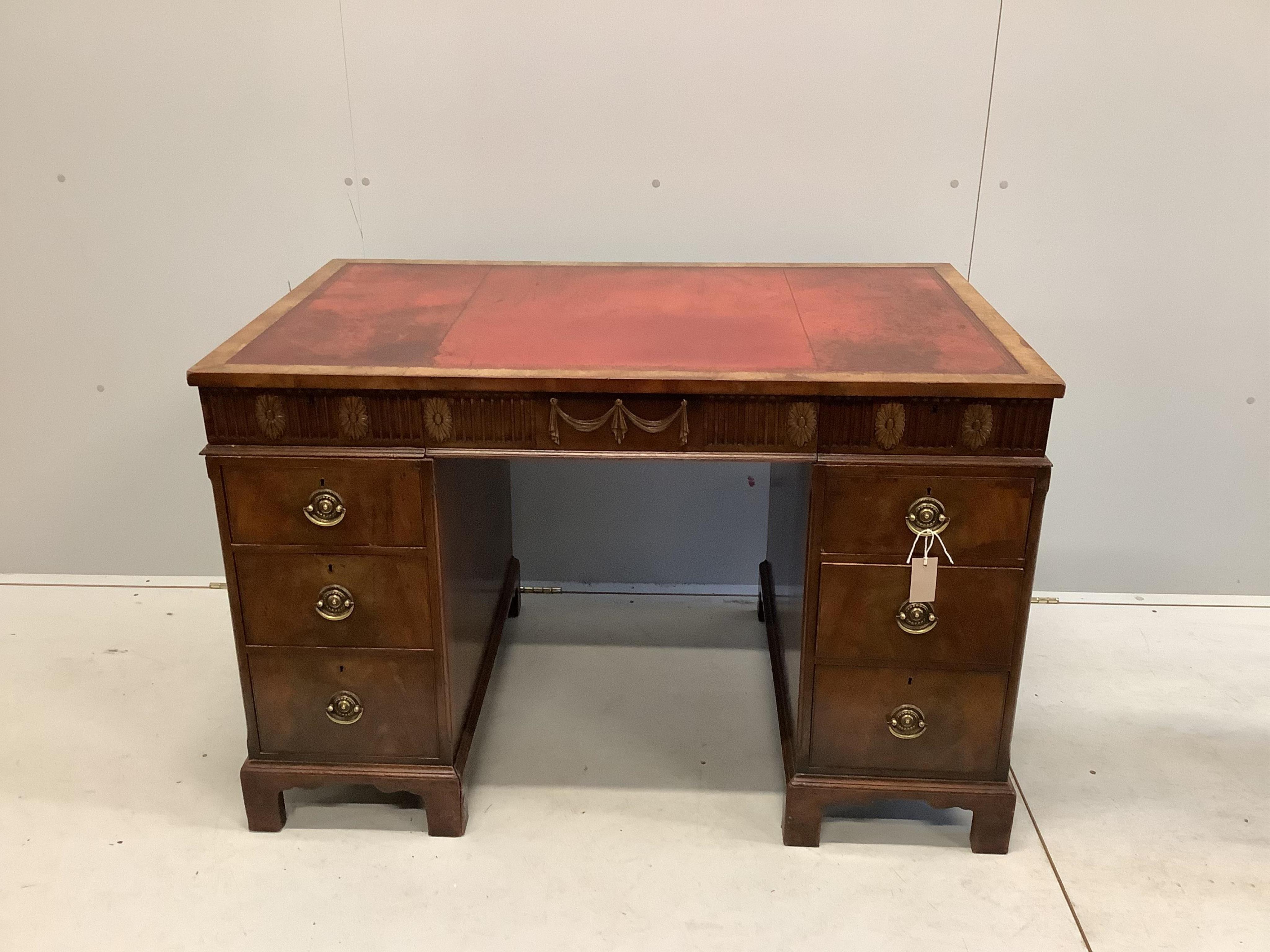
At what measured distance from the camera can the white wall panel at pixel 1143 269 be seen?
6.55 ft

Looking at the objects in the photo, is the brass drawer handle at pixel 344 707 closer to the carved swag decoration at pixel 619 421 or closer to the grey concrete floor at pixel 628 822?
the grey concrete floor at pixel 628 822

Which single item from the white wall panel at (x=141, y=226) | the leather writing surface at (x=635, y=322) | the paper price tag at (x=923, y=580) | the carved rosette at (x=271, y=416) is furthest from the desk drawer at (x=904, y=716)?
the white wall panel at (x=141, y=226)

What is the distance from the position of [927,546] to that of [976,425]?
192 millimetres

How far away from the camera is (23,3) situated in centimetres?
203

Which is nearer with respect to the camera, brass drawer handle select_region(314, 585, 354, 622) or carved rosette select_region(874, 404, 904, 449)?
carved rosette select_region(874, 404, 904, 449)

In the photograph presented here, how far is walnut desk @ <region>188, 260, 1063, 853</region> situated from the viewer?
145cm

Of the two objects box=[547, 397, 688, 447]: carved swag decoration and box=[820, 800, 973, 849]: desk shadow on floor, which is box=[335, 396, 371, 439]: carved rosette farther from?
box=[820, 800, 973, 849]: desk shadow on floor

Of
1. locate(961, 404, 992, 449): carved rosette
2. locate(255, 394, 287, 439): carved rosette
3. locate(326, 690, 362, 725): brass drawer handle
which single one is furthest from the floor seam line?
locate(255, 394, 287, 439): carved rosette

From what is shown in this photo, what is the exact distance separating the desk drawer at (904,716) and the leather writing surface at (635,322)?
1.59 ft

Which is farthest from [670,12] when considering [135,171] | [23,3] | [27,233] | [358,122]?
[27,233]

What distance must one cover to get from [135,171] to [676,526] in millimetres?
1379

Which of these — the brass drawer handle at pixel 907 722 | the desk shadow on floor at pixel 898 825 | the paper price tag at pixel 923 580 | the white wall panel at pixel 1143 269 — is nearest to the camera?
the paper price tag at pixel 923 580

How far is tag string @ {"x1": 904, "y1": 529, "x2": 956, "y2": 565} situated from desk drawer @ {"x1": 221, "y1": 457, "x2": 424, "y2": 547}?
723 millimetres

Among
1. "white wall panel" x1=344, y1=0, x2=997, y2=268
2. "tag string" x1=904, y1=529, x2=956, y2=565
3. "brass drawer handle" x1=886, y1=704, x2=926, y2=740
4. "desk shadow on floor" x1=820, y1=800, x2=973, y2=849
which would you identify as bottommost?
"desk shadow on floor" x1=820, y1=800, x2=973, y2=849
